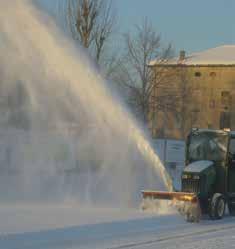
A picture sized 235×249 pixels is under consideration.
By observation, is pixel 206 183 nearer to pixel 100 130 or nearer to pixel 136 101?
pixel 100 130

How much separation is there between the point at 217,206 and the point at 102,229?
3.41 meters

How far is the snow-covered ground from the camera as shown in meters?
10.7

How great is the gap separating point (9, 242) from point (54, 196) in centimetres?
789

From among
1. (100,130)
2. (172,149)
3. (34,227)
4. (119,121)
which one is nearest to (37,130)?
(172,149)

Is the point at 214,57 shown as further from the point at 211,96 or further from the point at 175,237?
the point at 175,237

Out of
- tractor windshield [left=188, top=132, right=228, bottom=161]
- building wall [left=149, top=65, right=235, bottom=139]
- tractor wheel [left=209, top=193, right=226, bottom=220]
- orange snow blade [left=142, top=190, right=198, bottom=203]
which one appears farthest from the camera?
building wall [left=149, top=65, right=235, bottom=139]

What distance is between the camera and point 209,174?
14.9 metres

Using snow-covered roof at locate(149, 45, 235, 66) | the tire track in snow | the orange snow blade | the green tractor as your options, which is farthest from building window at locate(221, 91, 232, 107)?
the tire track in snow

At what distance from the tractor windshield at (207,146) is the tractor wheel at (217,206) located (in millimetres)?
927

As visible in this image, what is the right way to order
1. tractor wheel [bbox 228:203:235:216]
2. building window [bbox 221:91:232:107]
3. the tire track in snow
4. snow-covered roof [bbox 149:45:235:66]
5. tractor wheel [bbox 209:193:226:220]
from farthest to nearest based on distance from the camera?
snow-covered roof [bbox 149:45:235:66]
building window [bbox 221:91:232:107]
tractor wheel [bbox 228:203:235:216]
tractor wheel [bbox 209:193:226:220]
the tire track in snow

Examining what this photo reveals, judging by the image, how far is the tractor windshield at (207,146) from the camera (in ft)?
50.0

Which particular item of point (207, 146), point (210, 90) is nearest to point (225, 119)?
point (210, 90)

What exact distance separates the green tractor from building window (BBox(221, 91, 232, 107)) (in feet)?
201

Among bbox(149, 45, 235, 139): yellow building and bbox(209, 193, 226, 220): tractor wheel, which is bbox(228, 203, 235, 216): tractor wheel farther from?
bbox(149, 45, 235, 139): yellow building
